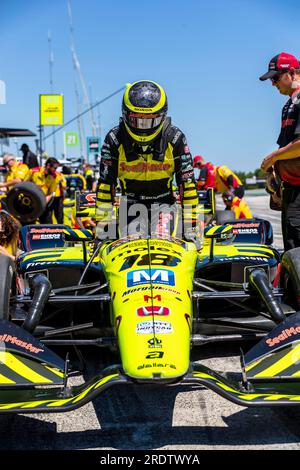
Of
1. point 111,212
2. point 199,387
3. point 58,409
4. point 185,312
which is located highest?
point 111,212

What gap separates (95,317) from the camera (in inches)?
192

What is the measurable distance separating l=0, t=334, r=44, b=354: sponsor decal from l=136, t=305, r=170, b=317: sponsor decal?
0.60m

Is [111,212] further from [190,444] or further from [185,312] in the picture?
[190,444]

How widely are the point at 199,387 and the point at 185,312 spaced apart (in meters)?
0.83

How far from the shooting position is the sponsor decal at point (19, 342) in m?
3.22

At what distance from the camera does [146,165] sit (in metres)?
5.29

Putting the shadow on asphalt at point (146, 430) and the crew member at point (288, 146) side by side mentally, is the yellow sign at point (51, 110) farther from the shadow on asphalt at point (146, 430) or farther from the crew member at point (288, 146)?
the shadow on asphalt at point (146, 430)

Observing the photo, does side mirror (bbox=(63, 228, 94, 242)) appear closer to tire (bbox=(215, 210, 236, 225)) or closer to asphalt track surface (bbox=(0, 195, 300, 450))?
asphalt track surface (bbox=(0, 195, 300, 450))

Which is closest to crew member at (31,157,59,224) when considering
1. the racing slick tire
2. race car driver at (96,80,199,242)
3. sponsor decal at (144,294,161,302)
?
race car driver at (96,80,199,242)

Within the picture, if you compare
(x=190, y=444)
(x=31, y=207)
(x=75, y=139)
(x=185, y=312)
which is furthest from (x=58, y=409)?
(x=75, y=139)

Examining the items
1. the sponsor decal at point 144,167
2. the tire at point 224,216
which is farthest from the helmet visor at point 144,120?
the tire at point 224,216

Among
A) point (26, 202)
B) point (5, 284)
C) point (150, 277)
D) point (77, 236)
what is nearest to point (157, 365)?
point (150, 277)

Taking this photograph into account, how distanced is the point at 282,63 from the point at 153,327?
2807mm

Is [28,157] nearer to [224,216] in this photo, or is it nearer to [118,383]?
[224,216]
